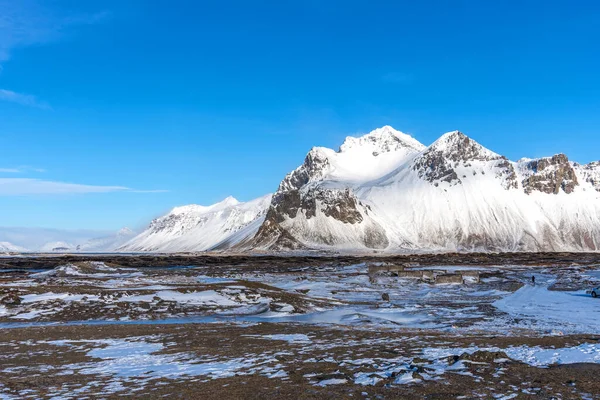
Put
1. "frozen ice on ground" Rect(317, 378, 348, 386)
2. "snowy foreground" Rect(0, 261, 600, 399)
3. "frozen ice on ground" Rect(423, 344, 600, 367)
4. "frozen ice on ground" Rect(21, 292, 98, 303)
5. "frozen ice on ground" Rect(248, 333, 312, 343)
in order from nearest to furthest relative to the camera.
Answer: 1. "snowy foreground" Rect(0, 261, 600, 399)
2. "frozen ice on ground" Rect(317, 378, 348, 386)
3. "frozen ice on ground" Rect(423, 344, 600, 367)
4. "frozen ice on ground" Rect(248, 333, 312, 343)
5. "frozen ice on ground" Rect(21, 292, 98, 303)

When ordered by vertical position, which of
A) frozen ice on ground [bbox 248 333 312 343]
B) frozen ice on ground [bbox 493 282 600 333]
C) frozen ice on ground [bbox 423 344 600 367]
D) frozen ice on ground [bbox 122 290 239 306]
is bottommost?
frozen ice on ground [bbox 493 282 600 333]

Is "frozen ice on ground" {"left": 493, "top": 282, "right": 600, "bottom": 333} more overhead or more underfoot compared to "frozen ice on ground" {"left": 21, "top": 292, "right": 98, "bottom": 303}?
more underfoot

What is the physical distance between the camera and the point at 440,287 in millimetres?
56219

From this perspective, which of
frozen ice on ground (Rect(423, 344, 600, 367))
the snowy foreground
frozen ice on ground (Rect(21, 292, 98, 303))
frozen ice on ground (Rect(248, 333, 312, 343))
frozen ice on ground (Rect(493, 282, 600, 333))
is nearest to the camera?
the snowy foreground

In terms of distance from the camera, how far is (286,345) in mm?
20812

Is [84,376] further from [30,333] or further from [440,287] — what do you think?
[440,287]

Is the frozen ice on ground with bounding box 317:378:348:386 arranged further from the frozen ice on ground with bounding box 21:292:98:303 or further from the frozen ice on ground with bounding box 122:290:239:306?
the frozen ice on ground with bounding box 21:292:98:303

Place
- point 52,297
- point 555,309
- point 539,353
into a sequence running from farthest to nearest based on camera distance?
point 52,297
point 555,309
point 539,353

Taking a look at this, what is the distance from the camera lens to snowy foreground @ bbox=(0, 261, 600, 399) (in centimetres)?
1388

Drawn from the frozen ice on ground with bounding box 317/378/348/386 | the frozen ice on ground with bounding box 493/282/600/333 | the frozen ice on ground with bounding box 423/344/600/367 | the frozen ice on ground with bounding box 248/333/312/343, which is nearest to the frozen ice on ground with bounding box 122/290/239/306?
the frozen ice on ground with bounding box 248/333/312/343

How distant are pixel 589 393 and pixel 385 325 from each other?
1566cm

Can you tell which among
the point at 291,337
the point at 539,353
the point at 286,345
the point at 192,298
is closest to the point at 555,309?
the point at 539,353

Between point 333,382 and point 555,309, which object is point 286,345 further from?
point 555,309

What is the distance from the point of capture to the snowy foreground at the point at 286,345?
13883 millimetres
